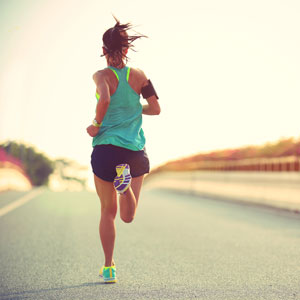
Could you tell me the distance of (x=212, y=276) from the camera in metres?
5.32

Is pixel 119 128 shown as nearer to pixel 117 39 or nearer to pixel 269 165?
pixel 117 39

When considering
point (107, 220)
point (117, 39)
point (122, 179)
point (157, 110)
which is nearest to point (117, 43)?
point (117, 39)

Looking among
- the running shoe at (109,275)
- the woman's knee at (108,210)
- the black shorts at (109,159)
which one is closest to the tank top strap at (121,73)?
the black shorts at (109,159)

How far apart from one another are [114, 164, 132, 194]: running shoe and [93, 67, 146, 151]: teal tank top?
23 cm

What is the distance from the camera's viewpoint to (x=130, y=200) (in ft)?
15.6

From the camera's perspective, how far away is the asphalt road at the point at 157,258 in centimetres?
468

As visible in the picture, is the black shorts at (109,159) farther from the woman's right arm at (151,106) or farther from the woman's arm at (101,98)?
the woman's right arm at (151,106)

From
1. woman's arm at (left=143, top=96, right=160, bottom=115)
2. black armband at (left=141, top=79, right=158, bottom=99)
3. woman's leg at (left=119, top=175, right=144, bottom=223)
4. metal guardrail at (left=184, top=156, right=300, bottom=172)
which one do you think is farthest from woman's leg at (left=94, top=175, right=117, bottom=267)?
metal guardrail at (left=184, top=156, right=300, bottom=172)

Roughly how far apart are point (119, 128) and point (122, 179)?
18.1 inches

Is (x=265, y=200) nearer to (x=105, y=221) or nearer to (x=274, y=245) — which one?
(x=274, y=245)

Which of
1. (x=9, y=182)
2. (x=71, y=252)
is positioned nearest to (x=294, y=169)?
(x=71, y=252)

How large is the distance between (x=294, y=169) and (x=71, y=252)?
36.9 feet

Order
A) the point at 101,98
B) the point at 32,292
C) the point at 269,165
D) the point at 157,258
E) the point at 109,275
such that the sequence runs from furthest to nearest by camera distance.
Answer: the point at 269,165
the point at 157,258
the point at 109,275
the point at 32,292
the point at 101,98

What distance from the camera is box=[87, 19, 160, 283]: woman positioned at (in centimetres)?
461
